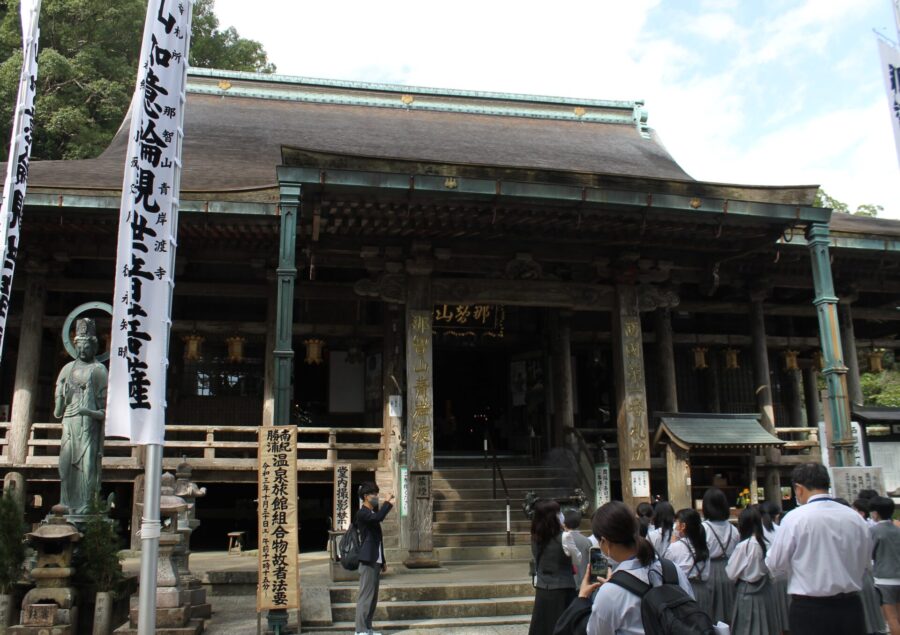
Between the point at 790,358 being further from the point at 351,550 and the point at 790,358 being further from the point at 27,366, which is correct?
the point at 27,366

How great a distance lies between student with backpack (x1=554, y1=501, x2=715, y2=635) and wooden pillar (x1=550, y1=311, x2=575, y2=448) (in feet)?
38.2

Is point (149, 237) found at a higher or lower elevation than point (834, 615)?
higher

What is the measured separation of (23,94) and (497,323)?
9793mm

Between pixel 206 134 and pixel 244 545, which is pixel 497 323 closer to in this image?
pixel 244 545

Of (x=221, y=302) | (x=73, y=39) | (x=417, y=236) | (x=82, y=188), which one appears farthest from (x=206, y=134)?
(x=73, y=39)

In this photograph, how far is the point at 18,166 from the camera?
8.31 metres

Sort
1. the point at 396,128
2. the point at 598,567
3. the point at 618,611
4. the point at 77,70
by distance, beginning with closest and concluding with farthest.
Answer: the point at 618,611 → the point at 598,567 → the point at 396,128 → the point at 77,70

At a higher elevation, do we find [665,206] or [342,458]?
[665,206]

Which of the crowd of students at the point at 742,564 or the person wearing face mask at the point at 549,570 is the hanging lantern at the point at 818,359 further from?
the person wearing face mask at the point at 549,570

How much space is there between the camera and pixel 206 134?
58.1 feet

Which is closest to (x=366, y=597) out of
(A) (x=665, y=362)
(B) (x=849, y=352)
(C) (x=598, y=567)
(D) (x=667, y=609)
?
(C) (x=598, y=567)

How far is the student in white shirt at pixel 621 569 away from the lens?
301cm

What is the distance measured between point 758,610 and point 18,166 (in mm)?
8718

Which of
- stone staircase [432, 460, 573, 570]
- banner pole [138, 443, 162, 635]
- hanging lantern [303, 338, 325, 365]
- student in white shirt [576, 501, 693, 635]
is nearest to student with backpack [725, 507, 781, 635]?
student in white shirt [576, 501, 693, 635]
